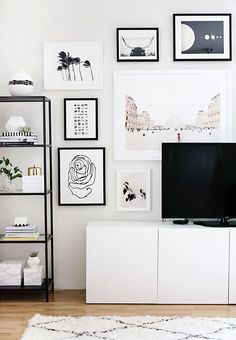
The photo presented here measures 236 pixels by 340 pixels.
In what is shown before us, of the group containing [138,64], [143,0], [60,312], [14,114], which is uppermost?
[143,0]

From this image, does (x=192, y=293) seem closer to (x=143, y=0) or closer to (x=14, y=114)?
(x=14, y=114)

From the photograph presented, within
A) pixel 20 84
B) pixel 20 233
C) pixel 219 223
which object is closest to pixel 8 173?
pixel 20 233

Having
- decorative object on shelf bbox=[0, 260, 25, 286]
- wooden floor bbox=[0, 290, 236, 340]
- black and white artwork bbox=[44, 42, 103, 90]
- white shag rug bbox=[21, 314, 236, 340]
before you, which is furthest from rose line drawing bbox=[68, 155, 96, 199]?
white shag rug bbox=[21, 314, 236, 340]

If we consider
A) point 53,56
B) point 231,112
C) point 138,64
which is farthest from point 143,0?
point 231,112

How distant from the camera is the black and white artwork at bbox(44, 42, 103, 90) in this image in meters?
4.78

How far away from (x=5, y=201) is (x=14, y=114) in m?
0.77

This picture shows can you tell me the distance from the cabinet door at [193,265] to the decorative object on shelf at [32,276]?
1.02 metres

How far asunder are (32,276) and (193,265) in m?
1.34

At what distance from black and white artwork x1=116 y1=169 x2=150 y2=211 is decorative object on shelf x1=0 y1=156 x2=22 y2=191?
89 centimetres

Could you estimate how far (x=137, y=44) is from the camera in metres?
4.77

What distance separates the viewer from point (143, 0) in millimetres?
4762

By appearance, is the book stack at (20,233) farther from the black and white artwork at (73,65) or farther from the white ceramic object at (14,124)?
the black and white artwork at (73,65)

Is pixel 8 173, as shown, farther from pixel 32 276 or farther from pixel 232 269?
pixel 232 269

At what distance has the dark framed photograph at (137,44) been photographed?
4.76m
